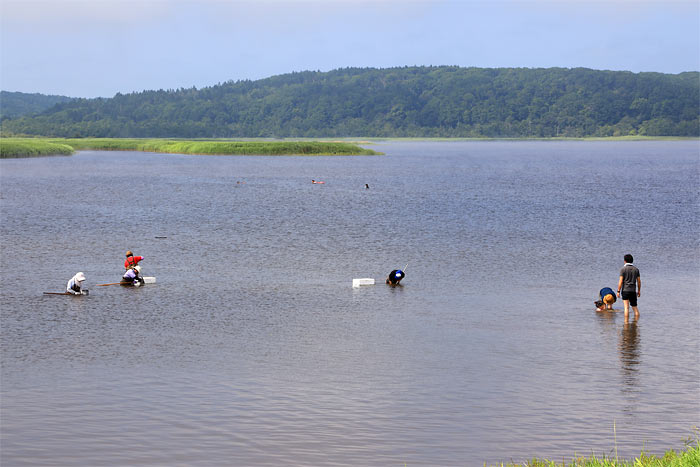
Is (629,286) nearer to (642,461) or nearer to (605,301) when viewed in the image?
(605,301)

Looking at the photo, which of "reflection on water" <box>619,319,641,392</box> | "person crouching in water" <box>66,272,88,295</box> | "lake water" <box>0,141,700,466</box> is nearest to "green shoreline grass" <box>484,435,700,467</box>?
"lake water" <box>0,141,700,466</box>

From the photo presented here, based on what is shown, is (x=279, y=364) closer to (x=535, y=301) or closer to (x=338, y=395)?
(x=338, y=395)

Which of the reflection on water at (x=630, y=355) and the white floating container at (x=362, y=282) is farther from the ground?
the white floating container at (x=362, y=282)

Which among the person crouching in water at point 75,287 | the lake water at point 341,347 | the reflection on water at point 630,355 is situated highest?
the person crouching in water at point 75,287

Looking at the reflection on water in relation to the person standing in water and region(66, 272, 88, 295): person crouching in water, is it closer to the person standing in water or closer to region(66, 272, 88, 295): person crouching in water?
the person standing in water

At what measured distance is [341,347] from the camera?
2286 cm

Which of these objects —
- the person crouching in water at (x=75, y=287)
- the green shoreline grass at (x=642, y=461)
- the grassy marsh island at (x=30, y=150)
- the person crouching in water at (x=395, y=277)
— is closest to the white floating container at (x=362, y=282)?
the person crouching in water at (x=395, y=277)

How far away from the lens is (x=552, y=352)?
22.2m

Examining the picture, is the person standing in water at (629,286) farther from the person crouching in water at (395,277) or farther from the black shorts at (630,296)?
the person crouching in water at (395,277)

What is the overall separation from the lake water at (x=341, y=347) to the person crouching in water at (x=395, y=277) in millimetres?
446

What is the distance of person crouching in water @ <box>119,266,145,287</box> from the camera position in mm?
31328

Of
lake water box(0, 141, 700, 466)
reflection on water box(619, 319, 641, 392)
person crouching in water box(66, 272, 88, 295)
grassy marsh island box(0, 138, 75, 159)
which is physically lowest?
reflection on water box(619, 319, 641, 392)

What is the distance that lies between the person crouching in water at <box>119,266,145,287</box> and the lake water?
981mm

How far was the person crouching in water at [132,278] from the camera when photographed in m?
31.3
